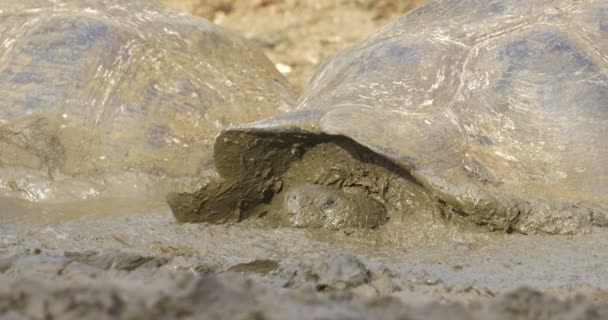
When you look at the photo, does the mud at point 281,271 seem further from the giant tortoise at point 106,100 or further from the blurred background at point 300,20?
the blurred background at point 300,20

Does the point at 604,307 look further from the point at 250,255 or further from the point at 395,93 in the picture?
the point at 395,93

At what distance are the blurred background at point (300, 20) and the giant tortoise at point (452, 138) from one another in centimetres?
282

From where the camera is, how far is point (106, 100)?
445 centimetres

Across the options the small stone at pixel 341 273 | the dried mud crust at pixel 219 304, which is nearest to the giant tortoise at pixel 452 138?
the small stone at pixel 341 273

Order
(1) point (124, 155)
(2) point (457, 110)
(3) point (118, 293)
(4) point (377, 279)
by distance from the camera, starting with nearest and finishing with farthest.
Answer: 1. (3) point (118, 293)
2. (4) point (377, 279)
3. (2) point (457, 110)
4. (1) point (124, 155)

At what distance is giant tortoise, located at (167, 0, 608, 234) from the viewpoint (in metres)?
3.22

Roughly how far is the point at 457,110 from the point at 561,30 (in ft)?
1.77

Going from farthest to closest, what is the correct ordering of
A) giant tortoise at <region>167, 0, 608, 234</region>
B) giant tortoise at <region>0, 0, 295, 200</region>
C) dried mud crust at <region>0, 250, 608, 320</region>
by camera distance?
1. giant tortoise at <region>0, 0, 295, 200</region>
2. giant tortoise at <region>167, 0, 608, 234</region>
3. dried mud crust at <region>0, 250, 608, 320</region>

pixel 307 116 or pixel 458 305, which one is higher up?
pixel 458 305

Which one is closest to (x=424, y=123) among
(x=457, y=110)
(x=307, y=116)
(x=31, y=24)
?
(x=457, y=110)

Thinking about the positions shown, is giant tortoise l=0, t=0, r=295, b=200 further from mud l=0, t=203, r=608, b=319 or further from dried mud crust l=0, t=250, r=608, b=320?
dried mud crust l=0, t=250, r=608, b=320

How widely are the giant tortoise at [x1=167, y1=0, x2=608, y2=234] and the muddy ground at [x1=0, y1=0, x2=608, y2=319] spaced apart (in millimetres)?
102

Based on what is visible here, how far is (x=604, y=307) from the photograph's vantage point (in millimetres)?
1806

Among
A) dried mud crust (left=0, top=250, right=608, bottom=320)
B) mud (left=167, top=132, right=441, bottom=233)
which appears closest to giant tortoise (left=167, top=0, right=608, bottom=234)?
mud (left=167, top=132, right=441, bottom=233)
